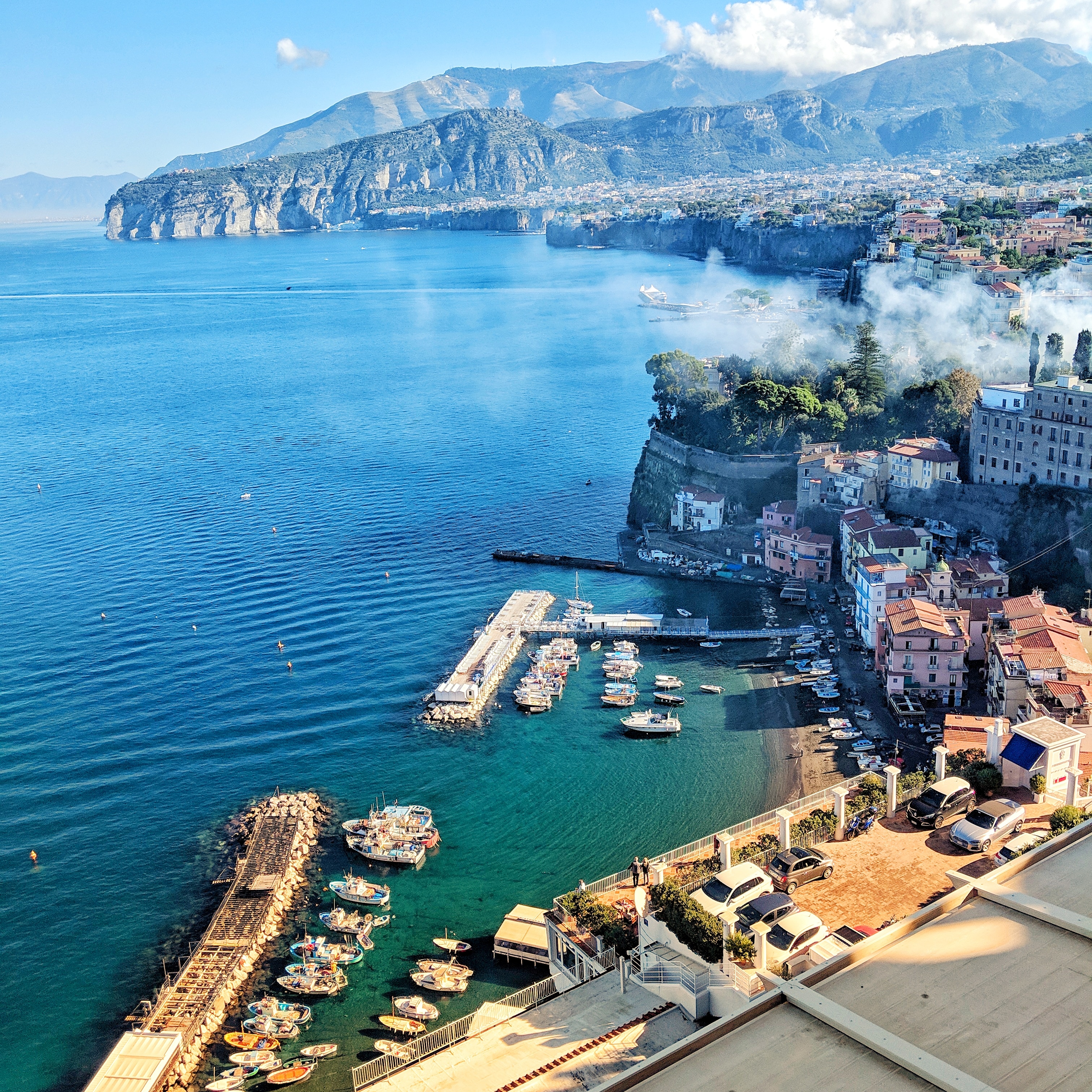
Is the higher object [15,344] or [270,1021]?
[15,344]

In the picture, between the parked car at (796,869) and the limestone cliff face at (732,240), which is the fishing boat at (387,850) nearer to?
the parked car at (796,869)

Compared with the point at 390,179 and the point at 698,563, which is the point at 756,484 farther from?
the point at 390,179

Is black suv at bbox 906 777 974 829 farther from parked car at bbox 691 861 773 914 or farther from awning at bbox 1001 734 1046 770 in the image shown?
parked car at bbox 691 861 773 914

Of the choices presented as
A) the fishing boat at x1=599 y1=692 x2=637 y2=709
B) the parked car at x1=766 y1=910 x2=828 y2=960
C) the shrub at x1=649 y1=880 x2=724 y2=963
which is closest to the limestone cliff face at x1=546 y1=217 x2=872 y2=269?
the fishing boat at x1=599 y1=692 x2=637 y2=709

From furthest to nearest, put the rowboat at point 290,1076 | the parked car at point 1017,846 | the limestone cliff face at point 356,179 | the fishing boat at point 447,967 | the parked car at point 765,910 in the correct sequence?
the limestone cliff face at point 356,179
the fishing boat at point 447,967
the rowboat at point 290,1076
the parked car at point 1017,846
the parked car at point 765,910

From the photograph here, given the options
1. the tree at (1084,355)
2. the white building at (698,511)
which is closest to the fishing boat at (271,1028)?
the white building at (698,511)

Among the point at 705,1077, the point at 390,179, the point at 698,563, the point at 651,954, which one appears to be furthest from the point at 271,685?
the point at 390,179

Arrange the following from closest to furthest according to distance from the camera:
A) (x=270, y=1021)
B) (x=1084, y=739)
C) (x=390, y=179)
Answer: (x=270, y=1021) < (x=1084, y=739) < (x=390, y=179)
